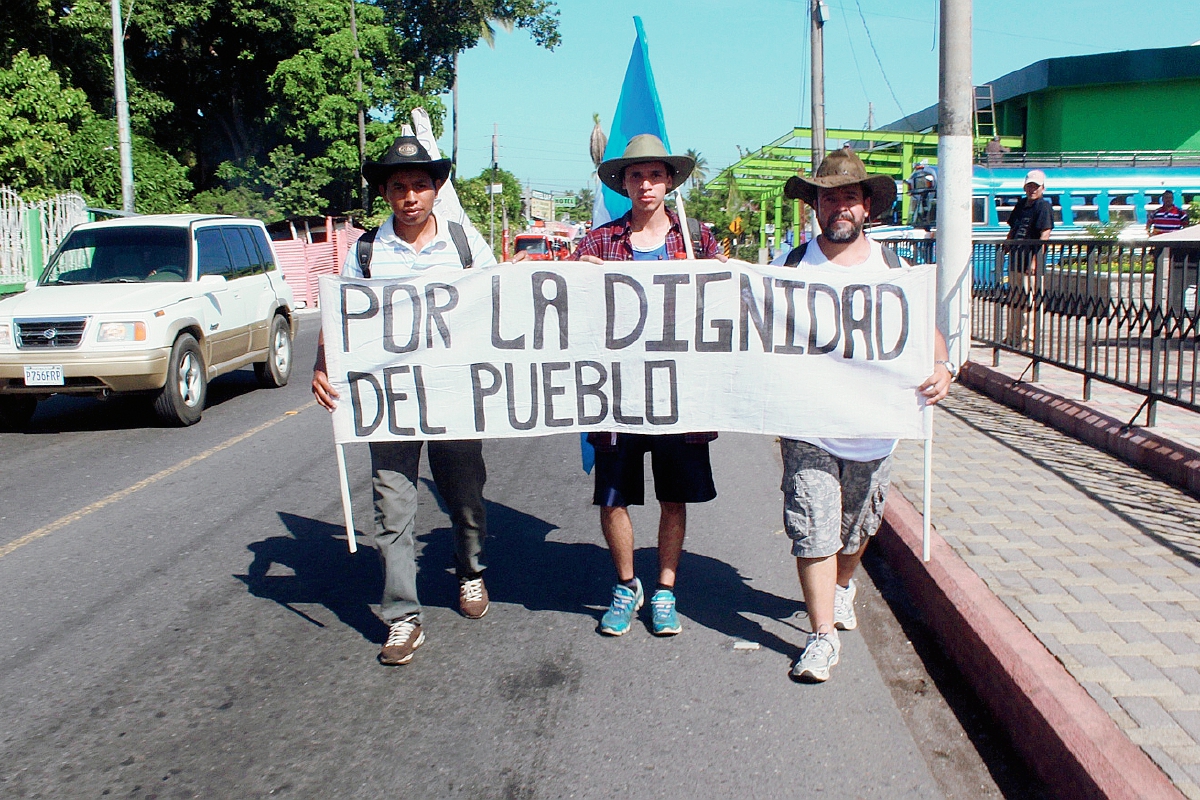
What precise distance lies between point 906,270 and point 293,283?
2884 cm

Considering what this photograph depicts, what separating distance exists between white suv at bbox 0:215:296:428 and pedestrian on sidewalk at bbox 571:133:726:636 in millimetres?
6293

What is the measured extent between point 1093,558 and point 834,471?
1597mm

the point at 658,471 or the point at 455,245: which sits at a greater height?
the point at 455,245

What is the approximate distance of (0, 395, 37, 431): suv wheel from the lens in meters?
9.96

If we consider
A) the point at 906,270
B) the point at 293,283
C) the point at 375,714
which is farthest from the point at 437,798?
the point at 293,283

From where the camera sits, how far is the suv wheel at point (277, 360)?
1231 cm

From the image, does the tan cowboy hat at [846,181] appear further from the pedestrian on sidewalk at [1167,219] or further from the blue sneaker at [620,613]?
the pedestrian on sidewalk at [1167,219]

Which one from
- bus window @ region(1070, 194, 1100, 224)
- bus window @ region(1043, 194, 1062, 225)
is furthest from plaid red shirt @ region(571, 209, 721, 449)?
bus window @ region(1070, 194, 1100, 224)

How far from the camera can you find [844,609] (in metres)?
4.54

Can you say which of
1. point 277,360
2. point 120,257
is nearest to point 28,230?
point 277,360

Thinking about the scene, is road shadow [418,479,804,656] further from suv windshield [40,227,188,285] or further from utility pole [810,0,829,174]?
utility pole [810,0,829,174]

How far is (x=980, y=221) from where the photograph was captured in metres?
27.1

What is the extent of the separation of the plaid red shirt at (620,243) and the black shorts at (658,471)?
743 mm

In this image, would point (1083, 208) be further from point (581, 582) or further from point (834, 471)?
point (834, 471)
